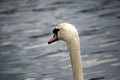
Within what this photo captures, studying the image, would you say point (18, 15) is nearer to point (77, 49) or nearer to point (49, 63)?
point (49, 63)

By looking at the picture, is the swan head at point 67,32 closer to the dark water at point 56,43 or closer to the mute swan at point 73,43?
the mute swan at point 73,43

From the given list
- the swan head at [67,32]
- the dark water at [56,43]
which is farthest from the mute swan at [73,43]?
the dark water at [56,43]

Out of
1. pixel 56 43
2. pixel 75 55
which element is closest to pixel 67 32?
pixel 75 55

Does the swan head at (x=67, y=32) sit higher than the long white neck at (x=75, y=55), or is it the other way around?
the swan head at (x=67, y=32)

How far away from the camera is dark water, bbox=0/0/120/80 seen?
18375 millimetres

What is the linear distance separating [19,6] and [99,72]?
1394 cm

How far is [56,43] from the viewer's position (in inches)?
885

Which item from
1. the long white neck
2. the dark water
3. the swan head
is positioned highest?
the dark water

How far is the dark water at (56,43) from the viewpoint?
18375 millimetres

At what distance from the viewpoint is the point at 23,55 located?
2103 cm

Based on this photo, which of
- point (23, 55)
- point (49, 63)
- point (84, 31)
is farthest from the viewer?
point (84, 31)

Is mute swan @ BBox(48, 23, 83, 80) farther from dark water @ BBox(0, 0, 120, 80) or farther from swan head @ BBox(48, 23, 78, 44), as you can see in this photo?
dark water @ BBox(0, 0, 120, 80)

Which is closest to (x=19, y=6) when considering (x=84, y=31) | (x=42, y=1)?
(x=42, y=1)

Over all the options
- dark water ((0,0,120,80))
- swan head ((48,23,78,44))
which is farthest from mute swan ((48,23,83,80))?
dark water ((0,0,120,80))
